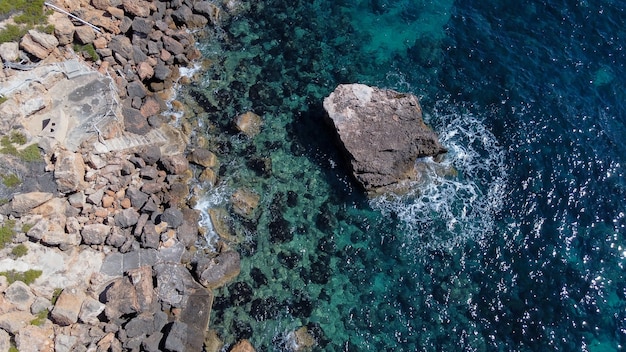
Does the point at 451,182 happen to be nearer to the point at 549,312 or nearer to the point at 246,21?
the point at 549,312

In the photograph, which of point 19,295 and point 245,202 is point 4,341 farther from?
point 245,202

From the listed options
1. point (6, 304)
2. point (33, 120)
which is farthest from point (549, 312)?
point (33, 120)

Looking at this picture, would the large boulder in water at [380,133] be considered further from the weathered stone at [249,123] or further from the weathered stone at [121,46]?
the weathered stone at [121,46]

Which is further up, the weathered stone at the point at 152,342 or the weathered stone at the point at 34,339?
the weathered stone at the point at 34,339

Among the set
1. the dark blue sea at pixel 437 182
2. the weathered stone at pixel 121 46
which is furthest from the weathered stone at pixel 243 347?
the weathered stone at pixel 121 46

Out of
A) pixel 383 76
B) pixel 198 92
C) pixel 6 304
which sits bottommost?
pixel 6 304

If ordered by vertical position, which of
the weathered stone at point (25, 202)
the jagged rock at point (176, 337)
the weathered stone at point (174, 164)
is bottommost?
the jagged rock at point (176, 337)

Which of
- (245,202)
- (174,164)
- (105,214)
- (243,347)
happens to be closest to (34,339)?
(105,214)
